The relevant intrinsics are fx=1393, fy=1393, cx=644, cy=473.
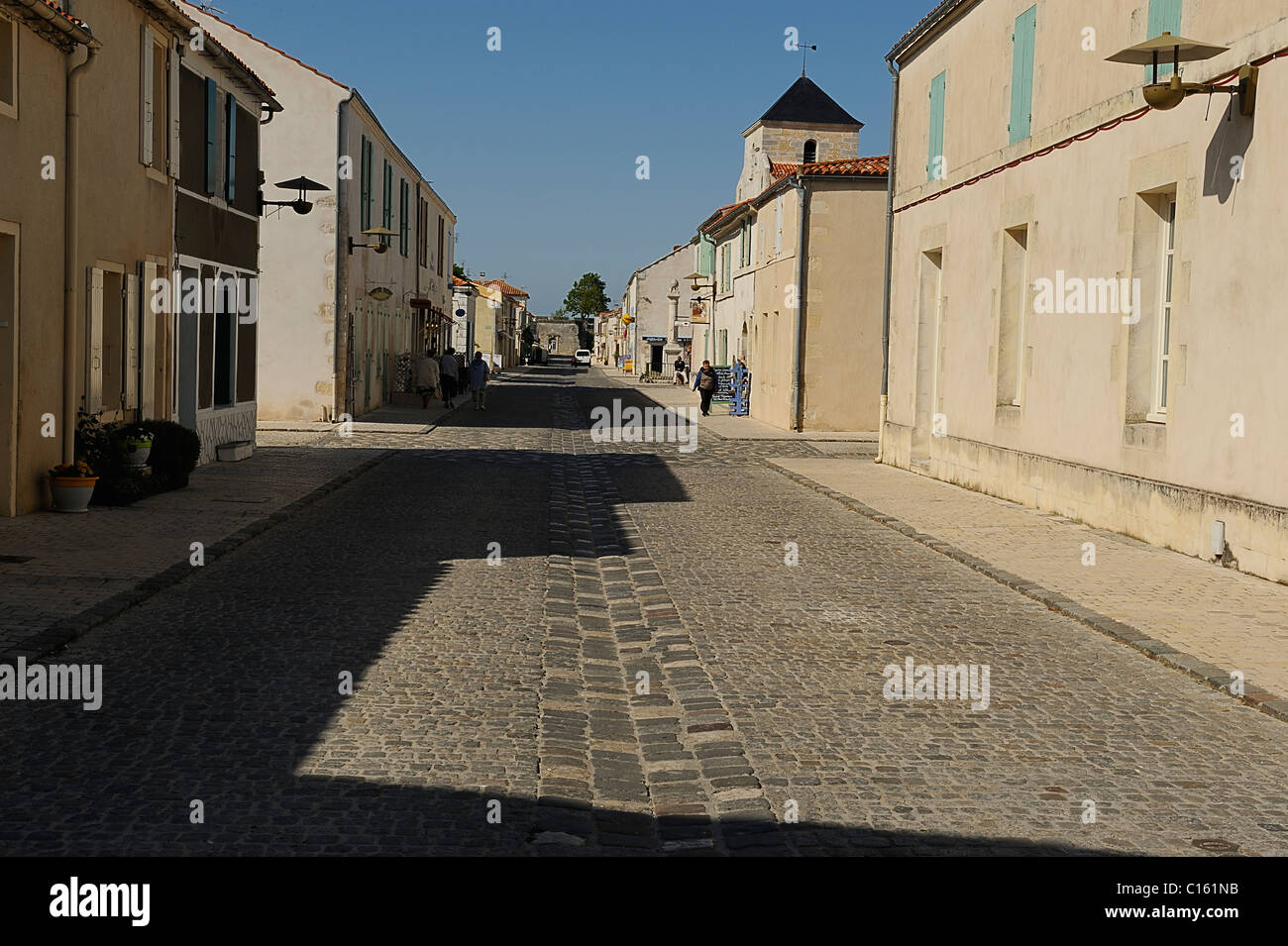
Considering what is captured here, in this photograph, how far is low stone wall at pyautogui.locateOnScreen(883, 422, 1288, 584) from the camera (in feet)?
33.7

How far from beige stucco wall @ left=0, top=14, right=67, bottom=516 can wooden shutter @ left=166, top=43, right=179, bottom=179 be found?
3374 mm

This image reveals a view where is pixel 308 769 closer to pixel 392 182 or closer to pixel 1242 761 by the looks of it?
pixel 1242 761

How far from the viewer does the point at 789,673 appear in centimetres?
710

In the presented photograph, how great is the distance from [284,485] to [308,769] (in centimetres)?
1106

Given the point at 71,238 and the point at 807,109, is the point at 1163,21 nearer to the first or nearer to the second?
the point at 71,238

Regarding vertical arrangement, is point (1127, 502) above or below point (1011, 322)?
below

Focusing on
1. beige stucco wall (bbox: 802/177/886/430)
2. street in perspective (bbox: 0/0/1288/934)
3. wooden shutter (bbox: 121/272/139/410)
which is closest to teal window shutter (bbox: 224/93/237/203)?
street in perspective (bbox: 0/0/1288/934)

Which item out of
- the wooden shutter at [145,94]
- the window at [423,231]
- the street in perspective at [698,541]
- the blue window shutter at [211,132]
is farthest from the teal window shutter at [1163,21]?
the window at [423,231]

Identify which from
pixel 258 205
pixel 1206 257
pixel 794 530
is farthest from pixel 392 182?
pixel 1206 257

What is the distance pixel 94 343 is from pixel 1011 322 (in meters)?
10.3

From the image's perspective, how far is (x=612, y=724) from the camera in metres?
6.20

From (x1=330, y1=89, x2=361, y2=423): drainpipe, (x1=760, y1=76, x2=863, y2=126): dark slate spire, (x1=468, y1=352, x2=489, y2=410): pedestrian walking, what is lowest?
(x1=468, y1=352, x2=489, y2=410): pedestrian walking

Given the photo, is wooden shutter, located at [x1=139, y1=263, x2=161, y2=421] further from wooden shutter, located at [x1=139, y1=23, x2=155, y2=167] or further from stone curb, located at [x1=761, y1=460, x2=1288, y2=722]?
stone curb, located at [x1=761, y1=460, x2=1288, y2=722]

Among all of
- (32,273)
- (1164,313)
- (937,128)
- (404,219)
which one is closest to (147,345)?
(32,273)
